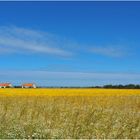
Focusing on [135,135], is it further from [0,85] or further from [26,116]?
[0,85]

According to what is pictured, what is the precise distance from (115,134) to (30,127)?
2.43 m

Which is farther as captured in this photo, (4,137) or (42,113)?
(42,113)

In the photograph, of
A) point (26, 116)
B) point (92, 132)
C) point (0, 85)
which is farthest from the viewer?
point (0, 85)

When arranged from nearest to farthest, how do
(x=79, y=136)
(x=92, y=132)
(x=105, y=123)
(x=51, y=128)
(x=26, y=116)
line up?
(x=79, y=136) → (x=92, y=132) → (x=51, y=128) → (x=105, y=123) → (x=26, y=116)

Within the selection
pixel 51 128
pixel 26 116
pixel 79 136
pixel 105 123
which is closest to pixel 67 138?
pixel 79 136

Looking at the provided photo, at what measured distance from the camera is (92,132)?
11.1 meters

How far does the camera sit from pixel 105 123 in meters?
13.7

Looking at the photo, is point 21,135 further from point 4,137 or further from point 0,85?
point 0,85

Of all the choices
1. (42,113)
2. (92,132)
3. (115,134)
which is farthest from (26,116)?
(115,134)

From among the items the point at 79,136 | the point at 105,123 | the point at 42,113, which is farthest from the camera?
the point at 42,113

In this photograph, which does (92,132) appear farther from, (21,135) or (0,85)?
(0,85)

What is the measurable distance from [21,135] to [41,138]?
527 millimetres

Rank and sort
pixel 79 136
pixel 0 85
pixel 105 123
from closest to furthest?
pixel 79 136 → pixel 105 123 → pixel 0 85

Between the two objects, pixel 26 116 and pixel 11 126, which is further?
pixel 26 116
